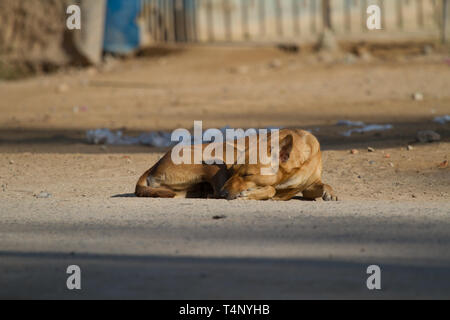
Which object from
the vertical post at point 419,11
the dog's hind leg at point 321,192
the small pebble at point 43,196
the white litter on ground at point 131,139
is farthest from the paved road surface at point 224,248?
the vertical post at point 419,11

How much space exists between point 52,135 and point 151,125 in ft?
4.55

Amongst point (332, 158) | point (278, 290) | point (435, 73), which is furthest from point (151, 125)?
point (278, 290)

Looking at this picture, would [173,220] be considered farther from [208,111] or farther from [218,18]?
[218,18]

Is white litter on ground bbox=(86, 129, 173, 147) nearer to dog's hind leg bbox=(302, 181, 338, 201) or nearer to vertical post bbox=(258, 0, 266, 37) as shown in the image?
dog's hind leg bbox=(302, 181, 338, 201)

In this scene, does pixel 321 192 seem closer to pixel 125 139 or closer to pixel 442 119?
pixel 125 139

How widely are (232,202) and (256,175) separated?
0.99 ft

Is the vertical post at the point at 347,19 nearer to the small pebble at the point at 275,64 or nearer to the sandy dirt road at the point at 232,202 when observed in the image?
the sandy dirt road at the point at 232,202

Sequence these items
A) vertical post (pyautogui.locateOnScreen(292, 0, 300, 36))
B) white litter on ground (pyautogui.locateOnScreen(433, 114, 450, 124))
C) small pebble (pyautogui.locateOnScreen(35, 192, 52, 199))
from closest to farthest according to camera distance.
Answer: small pebble (pyautogui.locateOnScreen(35, 192, 52, 199)) → white litter on ground (pyautogui.locateOnScreen(433, 114, 450, 124)) → vertical post (pyautogui.locateOnScreen(292, 0, 300, 36))

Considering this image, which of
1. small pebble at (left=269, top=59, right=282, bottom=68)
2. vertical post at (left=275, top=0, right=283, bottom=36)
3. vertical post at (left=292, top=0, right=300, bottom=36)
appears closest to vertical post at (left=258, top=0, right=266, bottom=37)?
vertical post at (left=275, top=0, right=283, bottom=36)

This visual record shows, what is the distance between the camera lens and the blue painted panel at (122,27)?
18516 mm

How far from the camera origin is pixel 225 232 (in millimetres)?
5766

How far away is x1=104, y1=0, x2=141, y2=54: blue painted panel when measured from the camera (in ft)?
60.7

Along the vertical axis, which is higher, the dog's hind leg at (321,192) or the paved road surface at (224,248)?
the dog's hind leg at (321,192)

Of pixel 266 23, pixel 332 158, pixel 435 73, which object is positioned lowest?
pixel 332 158
